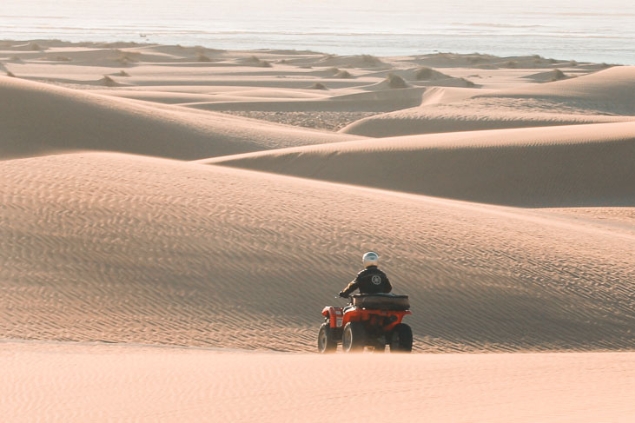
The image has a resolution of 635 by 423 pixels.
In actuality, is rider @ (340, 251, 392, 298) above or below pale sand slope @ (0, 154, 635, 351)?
above

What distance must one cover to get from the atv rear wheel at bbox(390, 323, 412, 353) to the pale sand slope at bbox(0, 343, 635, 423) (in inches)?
9.8

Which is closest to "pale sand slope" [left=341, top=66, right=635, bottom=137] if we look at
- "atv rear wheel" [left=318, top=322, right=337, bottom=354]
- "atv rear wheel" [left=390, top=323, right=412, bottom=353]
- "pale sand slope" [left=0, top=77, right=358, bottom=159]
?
"pale sand slope" [left=0, top=77, right=358, bottom=159]

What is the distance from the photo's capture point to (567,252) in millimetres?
12586

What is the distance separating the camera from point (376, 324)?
775 cm

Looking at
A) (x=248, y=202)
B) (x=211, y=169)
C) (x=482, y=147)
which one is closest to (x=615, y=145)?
(x=482, y=147)

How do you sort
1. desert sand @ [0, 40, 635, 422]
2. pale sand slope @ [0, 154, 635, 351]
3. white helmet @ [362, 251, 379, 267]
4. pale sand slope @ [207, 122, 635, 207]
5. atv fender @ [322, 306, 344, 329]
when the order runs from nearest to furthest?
desert sand @ [0, 40, 635, 422]
white helmet @ [362, 251, 379, 267]
atv fender @ [322, 306, 344, 329]
pale sand slope @ [0, 154, 635, 351]
pale sand slope @ [207, 122, 635, 207]

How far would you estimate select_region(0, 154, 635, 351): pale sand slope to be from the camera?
9.79m

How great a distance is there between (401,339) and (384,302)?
36 cm

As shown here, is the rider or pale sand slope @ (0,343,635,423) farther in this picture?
the rider

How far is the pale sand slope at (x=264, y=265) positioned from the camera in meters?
9.79

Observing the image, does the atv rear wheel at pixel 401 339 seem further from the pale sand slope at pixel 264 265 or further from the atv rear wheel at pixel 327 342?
the pale sand slope at pixel 264 265

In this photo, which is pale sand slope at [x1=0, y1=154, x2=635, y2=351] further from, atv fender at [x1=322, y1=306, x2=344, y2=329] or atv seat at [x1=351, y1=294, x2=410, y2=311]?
atv seat at [x1=351, y1=294, x2=410, y2=311]

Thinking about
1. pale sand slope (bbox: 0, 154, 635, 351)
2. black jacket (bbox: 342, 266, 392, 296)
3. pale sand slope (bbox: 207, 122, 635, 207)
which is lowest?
pale sand slope (bbox: 207, 122, 635, 207)

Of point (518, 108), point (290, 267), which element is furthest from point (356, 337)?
point (518, 108)
